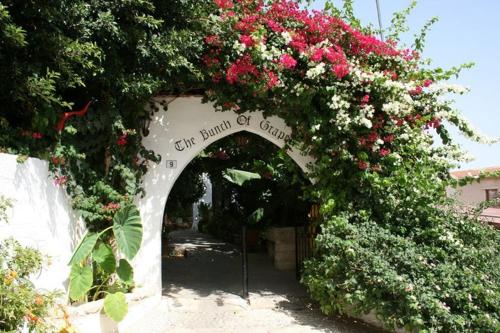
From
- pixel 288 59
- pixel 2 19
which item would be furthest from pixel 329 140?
pixel 2 19

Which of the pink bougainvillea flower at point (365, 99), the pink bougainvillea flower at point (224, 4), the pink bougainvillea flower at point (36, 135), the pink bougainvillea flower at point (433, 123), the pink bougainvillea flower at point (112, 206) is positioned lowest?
the pink bougainvillea flower at point (112, 206)

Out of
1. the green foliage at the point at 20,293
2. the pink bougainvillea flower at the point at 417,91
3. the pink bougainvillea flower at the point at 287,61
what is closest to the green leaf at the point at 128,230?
the green foliage at the point at 20,293

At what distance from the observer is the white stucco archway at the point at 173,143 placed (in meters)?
6.90

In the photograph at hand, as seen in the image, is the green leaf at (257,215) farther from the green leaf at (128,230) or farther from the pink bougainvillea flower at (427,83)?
the green leaf at (128,230)

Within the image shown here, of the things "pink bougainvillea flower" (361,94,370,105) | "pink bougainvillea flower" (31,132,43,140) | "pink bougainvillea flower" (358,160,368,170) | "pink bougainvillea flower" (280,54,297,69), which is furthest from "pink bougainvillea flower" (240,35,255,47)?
"pink bougainvillea flower" (31,132,43,140)

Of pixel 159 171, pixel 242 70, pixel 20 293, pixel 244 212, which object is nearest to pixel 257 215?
pixel 244 212

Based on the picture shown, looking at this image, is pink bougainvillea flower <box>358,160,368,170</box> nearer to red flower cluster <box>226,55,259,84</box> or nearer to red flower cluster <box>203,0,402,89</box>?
red flower cluster <box>203,0,402,89</box>

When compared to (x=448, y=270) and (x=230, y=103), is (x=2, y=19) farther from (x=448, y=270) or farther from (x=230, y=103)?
(x=448, y=270)

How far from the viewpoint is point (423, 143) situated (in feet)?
21.7

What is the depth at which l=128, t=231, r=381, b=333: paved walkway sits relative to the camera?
6152mm

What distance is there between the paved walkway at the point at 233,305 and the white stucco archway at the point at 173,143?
72 centimetres

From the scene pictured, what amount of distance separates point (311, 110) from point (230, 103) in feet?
4.00

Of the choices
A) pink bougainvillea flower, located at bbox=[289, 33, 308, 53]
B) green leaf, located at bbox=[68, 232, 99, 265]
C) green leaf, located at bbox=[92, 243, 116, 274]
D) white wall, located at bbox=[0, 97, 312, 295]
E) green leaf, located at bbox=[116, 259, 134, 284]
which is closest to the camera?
green leaf, located at bbox=[68, 232, 99, 265]

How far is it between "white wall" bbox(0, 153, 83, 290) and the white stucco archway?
1.26 m
